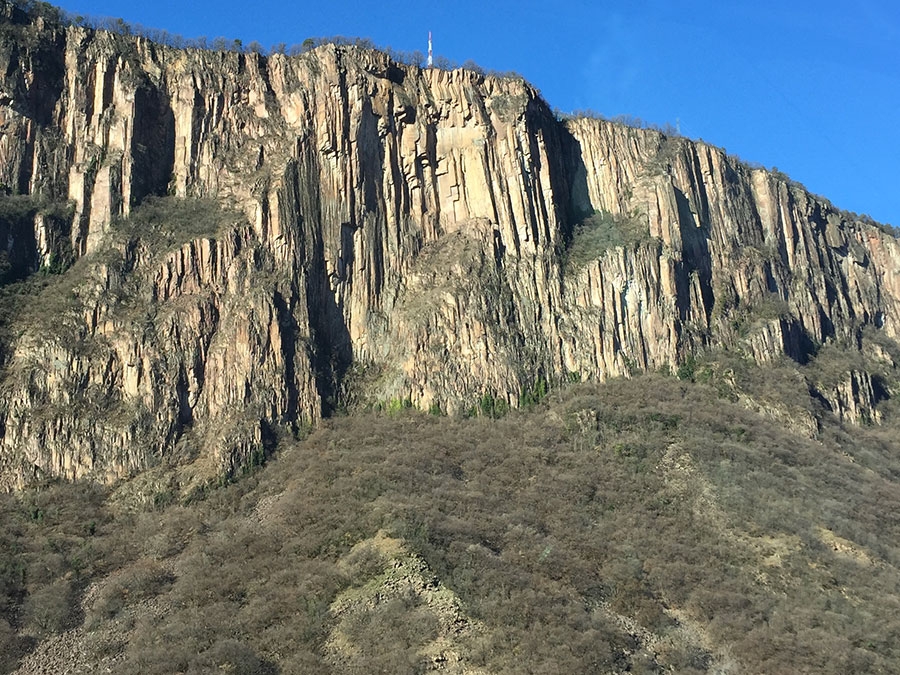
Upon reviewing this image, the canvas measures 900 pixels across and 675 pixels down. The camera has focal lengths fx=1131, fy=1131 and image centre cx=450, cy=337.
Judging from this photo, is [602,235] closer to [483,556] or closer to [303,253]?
[303,253]

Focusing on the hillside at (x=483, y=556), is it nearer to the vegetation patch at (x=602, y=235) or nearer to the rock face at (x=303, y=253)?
the rock face at (x=303, y=253)

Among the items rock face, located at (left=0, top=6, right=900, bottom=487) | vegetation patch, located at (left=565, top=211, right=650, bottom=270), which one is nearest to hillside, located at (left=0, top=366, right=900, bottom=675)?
rock face, located at (left=0, top=6, right=900, bottom=487)

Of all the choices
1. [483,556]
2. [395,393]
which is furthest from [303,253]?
[483,556]

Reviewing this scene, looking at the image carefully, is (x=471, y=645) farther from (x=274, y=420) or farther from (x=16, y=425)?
(x=16, y=425)

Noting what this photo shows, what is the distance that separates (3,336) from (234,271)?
16503mm

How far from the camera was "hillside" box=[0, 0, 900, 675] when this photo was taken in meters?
60.1

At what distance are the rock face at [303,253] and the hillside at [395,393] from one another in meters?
0.27

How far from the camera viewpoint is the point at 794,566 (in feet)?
222

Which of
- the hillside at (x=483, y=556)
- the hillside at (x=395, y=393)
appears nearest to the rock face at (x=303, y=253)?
the hillside at (x=395, y=393)

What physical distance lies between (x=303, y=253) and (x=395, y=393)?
506 inches

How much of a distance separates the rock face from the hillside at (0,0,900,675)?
10.5 inches

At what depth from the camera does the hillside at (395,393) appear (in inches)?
2366

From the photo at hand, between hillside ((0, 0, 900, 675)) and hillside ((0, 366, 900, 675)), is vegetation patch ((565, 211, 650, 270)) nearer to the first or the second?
hillside ((0, 0, 900, 675))

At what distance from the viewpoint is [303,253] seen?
8650 cm
